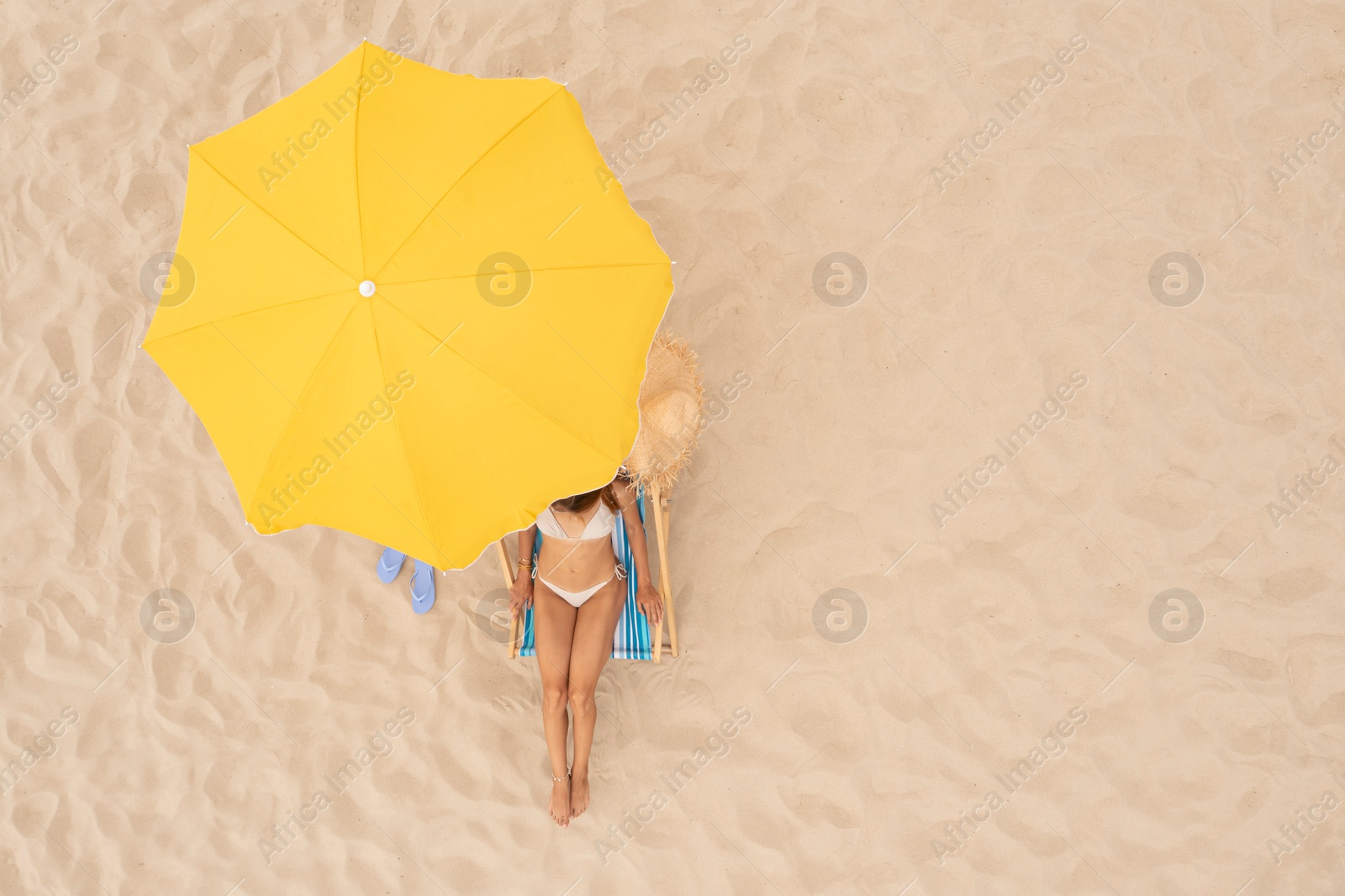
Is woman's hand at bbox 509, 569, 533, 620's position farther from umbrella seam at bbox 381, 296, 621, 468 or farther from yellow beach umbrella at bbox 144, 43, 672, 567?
umbrella seam at bbox 381, 296, 621, 468

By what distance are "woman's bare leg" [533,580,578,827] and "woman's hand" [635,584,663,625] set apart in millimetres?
286

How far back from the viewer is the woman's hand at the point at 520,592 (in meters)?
3.71

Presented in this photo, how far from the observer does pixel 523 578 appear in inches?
146

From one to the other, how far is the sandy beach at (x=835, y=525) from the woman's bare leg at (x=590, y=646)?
30 centimetres

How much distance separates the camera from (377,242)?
8.12ft

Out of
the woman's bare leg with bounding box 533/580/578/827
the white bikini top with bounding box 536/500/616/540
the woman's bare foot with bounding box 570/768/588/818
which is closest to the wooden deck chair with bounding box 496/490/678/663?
the woman's bare leg with bounding box 533/580/578/827

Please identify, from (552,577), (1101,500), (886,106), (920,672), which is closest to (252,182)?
(552,577)

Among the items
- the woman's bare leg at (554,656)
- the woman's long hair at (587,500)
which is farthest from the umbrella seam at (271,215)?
the woman's bare leg at (554,656)

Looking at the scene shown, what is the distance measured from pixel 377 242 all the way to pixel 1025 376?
2.89 meters

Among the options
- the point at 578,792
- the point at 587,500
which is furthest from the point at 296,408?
the point at 578,792

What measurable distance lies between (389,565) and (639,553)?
123 cm

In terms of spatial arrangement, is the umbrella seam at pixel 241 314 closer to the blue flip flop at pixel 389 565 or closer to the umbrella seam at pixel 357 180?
the umbrella seam at pixel 357 180

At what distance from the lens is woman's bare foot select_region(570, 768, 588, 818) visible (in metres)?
3.73

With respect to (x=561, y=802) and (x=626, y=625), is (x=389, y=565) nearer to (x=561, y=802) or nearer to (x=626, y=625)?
(x=626, y=625)
